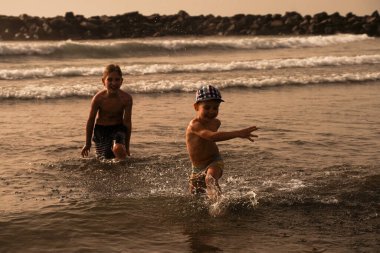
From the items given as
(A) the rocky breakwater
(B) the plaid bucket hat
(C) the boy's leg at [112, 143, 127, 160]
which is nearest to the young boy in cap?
(B) the plaid bucket hat

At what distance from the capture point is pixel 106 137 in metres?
7.97

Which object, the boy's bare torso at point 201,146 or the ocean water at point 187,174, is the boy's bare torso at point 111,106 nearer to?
the ocean water at point 187,174

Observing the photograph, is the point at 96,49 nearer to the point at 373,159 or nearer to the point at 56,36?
the point at 56,36

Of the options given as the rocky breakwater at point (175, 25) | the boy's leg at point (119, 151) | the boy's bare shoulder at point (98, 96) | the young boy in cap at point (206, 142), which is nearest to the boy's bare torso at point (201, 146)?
the young boy in cap at point (206, 142)

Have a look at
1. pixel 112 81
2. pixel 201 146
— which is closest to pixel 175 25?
pixel 112 81

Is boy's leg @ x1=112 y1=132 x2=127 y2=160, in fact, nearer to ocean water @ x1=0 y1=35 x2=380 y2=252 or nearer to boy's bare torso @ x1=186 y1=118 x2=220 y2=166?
ocean water @ x1=0 y1=35 x2=380 y2=252

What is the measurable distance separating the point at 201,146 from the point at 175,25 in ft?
107

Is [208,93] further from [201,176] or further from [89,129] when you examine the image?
[89,129]

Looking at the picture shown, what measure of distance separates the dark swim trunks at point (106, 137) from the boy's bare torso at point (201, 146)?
1.84 m

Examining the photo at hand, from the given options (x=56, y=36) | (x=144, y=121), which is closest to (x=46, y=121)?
(x=144, y=121)

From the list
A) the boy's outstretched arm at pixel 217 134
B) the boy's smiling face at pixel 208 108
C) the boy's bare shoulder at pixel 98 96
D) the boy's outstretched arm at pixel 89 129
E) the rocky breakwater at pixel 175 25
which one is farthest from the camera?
the rocky breakwater at pixel 175 25

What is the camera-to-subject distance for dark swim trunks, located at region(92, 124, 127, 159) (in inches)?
313

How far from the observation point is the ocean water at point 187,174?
5336mm

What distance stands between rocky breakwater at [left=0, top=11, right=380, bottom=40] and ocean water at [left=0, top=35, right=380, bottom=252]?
60.6 feet
